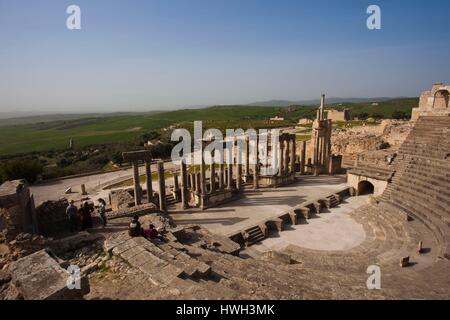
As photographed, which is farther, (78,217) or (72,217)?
(78,217)

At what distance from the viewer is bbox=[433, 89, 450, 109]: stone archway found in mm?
27639

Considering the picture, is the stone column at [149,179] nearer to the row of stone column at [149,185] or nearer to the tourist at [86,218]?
the row of stone column at [149,185]

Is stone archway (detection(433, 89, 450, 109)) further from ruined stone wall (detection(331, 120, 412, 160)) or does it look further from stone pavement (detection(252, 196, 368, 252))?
stone pavement (detection(252, 196, 368, 252))

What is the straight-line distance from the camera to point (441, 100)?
2803cm

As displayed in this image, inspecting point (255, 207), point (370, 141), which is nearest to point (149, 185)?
point (255, 207)

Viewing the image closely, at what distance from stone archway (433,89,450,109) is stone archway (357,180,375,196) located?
12.3 meters

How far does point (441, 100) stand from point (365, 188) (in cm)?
1400

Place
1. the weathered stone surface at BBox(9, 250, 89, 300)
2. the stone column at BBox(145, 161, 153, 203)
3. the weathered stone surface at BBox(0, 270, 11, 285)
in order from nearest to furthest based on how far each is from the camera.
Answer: the weathered stone surface at BBox(9, 250, 89, 300) < the weathered stone surface at BBox(0, 270, 11, 285) < the stone column at BBox(145, 161, 153, 203)

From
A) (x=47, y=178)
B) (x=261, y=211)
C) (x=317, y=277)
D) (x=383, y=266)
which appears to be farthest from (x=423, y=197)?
(x=47, y=178)

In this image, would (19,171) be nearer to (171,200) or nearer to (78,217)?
(171,200)
